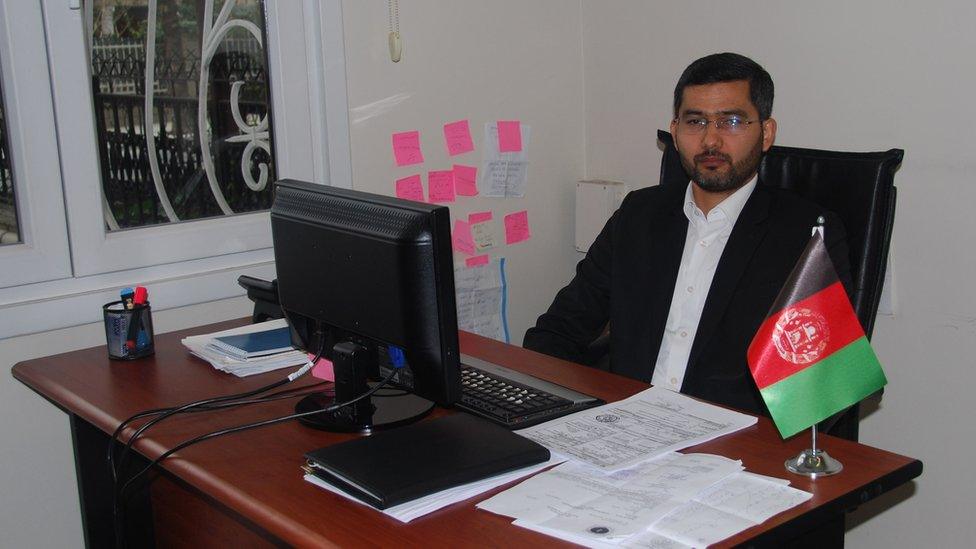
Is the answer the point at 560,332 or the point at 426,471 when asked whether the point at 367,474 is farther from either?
the point at 560,332

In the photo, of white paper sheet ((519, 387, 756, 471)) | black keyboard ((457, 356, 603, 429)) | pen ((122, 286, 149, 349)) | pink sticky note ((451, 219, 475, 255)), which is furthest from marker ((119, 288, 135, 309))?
pink sticky note ((451, 219, 475, 255))

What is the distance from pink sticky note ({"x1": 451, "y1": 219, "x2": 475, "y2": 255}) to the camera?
3035 mm

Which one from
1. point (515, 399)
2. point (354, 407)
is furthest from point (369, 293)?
point (515, 399)

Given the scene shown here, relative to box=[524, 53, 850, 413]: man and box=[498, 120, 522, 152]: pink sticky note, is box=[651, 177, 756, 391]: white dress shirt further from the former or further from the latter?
box=[498, 120, 522, 152]: pink sticky note

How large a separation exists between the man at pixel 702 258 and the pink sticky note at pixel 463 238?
0.71 m

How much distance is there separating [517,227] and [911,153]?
4.05 ft

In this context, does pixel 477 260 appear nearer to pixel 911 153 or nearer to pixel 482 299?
pixel 482 299

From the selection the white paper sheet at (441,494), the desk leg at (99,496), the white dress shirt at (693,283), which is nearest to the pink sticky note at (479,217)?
the white dress shirt at (693,283)

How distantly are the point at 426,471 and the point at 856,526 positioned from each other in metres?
1.78

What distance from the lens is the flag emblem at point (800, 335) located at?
1.36 meters

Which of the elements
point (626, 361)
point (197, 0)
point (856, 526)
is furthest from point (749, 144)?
point (197, 0)

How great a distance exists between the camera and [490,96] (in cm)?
306

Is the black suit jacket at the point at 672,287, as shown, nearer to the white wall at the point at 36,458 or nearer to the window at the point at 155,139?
the window at the point at 155,139

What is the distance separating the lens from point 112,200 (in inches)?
97.5
